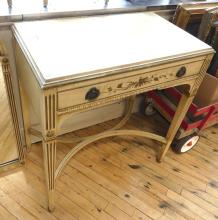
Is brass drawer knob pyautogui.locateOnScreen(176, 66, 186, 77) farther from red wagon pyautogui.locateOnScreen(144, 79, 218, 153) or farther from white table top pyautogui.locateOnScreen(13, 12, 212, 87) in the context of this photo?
red wagon pyautogui.locateOnScreen(144, 79, 218, 153)

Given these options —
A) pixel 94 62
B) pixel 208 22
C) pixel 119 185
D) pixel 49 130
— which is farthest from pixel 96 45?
pixel 119 185

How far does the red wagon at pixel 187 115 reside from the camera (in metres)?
1.31

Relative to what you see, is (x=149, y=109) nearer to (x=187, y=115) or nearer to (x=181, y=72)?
(x=187, y=115)

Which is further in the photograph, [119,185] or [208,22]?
[119,185]

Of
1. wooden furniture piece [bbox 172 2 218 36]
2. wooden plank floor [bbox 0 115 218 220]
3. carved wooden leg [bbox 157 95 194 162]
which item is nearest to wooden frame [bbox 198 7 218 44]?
wooden furniture piece [bbox 172 2 218 36]

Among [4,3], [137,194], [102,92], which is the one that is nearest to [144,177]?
[137,194]

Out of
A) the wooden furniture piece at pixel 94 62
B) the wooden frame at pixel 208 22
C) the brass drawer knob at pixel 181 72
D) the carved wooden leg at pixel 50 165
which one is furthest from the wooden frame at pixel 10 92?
the wooden frame at pixel 208 22

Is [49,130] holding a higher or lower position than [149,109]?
higher

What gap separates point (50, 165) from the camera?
0.94 m

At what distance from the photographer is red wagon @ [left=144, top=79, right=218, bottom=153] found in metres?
1.31

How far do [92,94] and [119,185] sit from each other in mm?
668

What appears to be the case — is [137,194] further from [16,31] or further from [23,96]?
[16,31]

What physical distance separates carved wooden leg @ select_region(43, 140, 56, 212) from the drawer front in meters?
0.15

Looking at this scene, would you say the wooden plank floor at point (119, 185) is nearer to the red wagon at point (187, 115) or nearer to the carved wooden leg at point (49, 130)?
the red wagon at point (187, 115)
